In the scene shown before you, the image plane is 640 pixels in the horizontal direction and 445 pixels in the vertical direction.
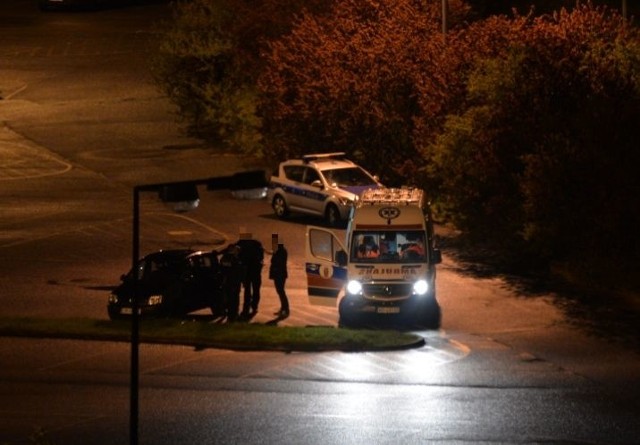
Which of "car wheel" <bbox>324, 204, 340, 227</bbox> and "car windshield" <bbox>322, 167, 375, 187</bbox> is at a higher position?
"car windshield" <bbox>322, 167, 375, 187</bbox>

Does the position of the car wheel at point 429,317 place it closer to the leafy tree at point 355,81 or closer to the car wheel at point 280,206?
the car wheel at point 280,206

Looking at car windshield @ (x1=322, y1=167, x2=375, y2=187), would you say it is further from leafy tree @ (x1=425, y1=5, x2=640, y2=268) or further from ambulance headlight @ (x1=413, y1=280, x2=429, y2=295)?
ambulance headlight @ (x1=413, y1=280, x2=429, y2=295)

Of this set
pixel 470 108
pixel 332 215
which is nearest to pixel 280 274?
pixel 332 215

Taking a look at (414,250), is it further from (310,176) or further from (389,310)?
(310,176)

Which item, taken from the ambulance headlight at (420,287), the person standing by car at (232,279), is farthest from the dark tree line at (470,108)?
the person standing by car at (232,279)

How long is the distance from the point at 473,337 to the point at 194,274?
6252 mm

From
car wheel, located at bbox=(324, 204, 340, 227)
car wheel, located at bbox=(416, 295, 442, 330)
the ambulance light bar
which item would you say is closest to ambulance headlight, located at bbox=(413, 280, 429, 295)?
car wheel, located at bbox=(416, 295, 442, 330)

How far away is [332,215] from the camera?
42094 millimetres

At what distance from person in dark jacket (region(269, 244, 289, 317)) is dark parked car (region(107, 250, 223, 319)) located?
4.13 ft

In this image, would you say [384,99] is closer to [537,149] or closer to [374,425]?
[537,149]

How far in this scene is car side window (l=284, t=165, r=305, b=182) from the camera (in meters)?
43.6

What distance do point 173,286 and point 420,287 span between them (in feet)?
17.2

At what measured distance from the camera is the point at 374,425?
21.8 meters

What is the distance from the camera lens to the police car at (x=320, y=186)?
138 feet
